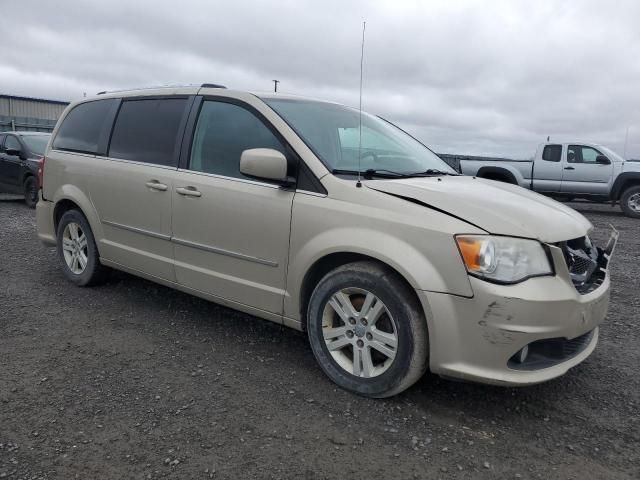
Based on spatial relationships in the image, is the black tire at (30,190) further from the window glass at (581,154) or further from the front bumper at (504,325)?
the window glass at (581,154)

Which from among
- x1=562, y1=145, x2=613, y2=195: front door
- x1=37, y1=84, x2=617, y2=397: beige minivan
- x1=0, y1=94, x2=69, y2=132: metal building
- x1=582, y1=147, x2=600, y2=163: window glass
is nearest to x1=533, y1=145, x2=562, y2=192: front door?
x1=562, y1=145, x2=613, y2=195: front door

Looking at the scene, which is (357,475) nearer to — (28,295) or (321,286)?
(321,286)

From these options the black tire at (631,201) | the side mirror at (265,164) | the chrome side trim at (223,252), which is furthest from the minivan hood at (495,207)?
the black tire at (631,201)

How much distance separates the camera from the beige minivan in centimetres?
270

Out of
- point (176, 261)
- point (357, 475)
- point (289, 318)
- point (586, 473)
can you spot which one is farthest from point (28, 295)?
point (586, 473)

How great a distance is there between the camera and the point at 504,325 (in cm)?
262

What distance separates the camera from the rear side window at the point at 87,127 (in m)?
4.73

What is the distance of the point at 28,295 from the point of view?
188 inches

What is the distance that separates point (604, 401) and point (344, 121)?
248cm

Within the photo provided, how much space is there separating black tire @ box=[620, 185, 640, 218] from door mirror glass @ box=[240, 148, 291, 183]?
40.1 ft

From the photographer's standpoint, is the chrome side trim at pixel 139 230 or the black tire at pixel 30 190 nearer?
the chrome side trim at pixel 139 230

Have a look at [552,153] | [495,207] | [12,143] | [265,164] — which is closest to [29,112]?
[12,143]

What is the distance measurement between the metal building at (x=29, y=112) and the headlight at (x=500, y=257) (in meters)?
27.6

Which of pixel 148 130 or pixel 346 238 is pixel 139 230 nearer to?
pixel 148 130
